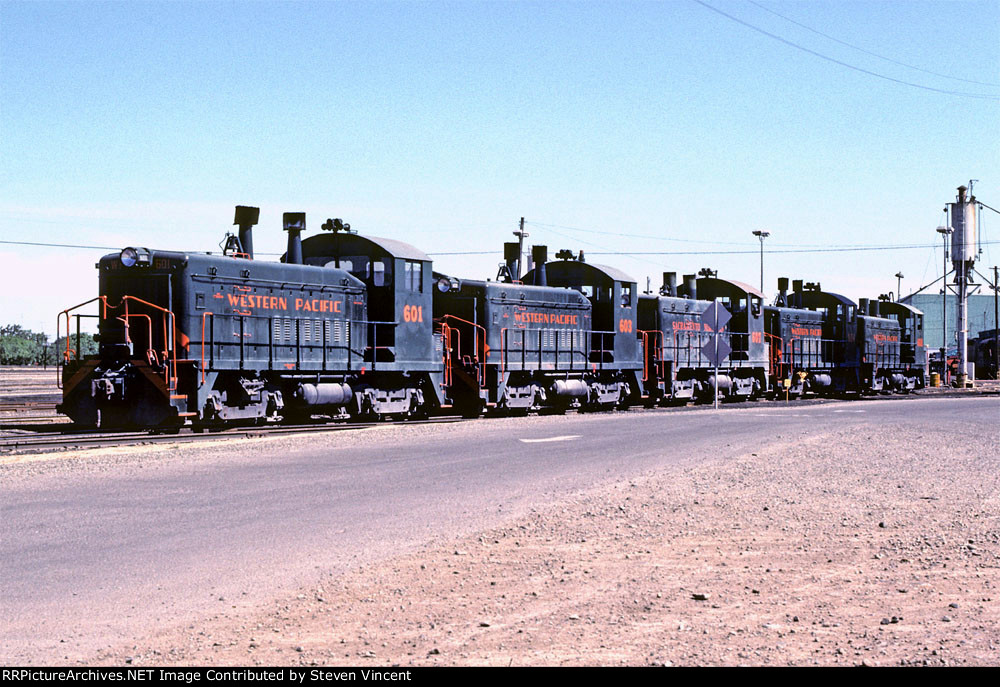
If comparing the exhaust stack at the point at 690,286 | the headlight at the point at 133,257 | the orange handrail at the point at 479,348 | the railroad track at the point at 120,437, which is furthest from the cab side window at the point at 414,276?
the exhaust stack at the point at 690,286

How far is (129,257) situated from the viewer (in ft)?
72.1

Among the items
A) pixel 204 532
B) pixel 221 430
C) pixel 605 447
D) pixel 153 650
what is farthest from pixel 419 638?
pixel 221 430

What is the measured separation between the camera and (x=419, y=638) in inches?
263

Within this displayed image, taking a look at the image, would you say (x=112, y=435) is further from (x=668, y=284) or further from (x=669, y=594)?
(x=668, y=284)

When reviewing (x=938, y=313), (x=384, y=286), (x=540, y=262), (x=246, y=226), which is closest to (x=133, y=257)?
(x=246, y=226)

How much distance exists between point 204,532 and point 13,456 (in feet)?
26.4

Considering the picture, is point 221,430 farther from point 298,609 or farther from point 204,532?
point 298,609

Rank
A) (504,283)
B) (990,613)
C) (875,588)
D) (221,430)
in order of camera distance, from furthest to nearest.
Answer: (504,283) → (221,430) → (875,588) → (990,613)

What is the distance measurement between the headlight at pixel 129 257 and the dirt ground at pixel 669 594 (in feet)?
41.1

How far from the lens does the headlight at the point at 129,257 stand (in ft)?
71.9

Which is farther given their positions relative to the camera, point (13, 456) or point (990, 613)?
point (13, 456)

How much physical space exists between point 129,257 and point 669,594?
1683cm

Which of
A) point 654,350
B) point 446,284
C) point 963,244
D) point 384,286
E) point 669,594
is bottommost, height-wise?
point 669,594
